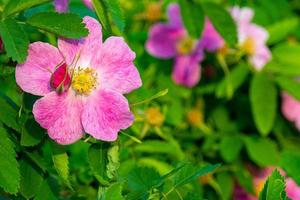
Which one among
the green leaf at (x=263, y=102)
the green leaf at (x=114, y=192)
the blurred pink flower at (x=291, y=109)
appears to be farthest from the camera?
the blurred pink flower at (x=291, y=109)

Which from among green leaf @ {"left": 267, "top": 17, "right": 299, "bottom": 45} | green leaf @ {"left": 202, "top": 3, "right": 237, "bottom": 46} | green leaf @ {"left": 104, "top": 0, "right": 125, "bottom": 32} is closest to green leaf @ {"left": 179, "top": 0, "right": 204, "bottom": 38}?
green leaf @ {"left": 202, "top": 3, "right": 237, "bottom": 46}

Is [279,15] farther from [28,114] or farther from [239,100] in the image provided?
[28,114]

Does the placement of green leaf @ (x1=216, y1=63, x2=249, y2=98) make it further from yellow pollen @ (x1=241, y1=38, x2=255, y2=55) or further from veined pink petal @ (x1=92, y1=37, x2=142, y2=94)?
veined pink petal @ (x1=92, y1=37, x2=142, y2=94)

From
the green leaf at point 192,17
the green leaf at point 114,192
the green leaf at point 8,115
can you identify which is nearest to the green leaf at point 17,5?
the green leaf at point 8,115

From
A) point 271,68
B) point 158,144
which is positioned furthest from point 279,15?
point 158,144

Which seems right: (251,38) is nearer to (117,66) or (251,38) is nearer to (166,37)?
(166,37)

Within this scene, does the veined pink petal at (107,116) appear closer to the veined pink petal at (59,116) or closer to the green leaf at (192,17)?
the veined pink petal at (59,116)
